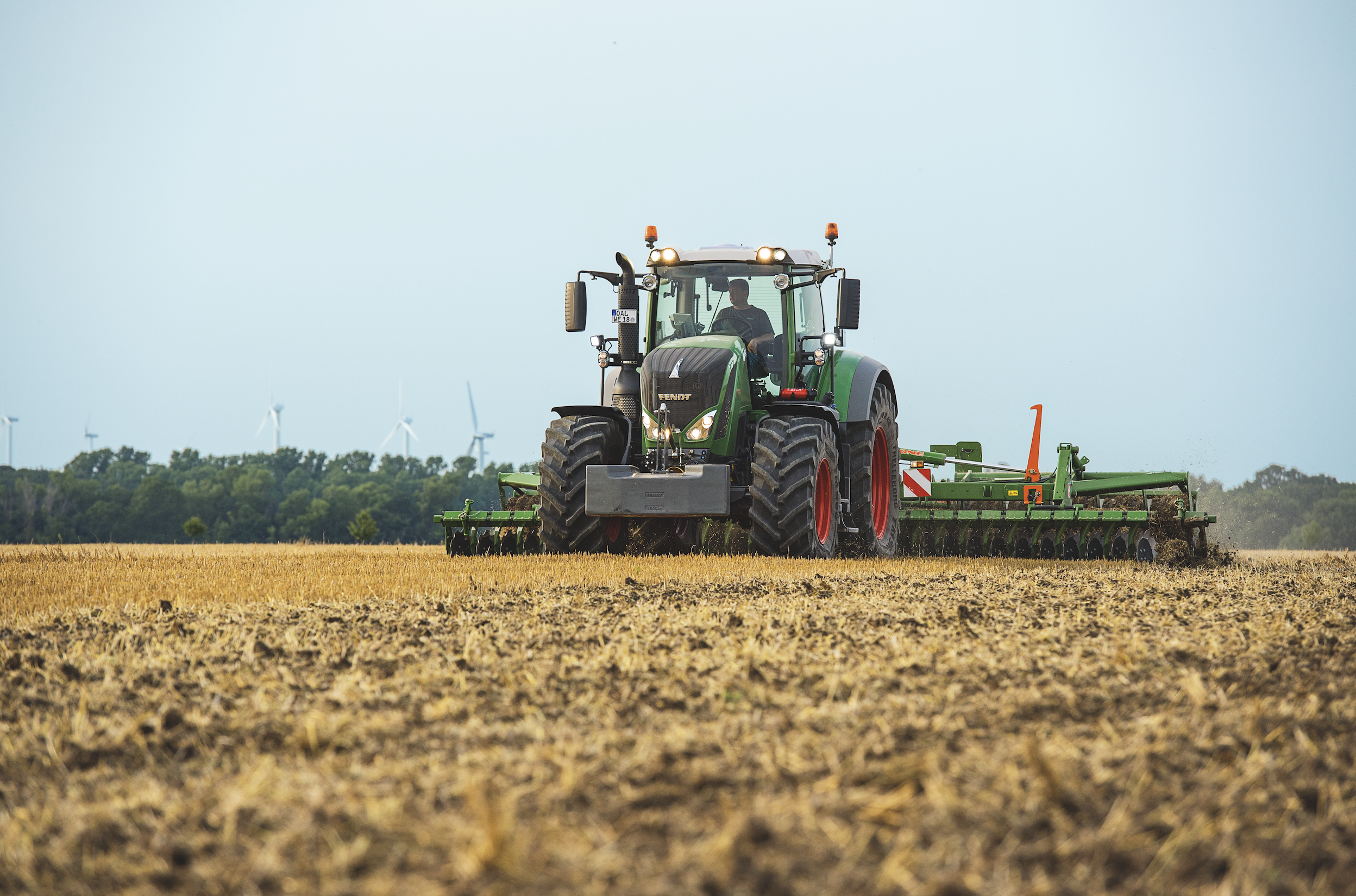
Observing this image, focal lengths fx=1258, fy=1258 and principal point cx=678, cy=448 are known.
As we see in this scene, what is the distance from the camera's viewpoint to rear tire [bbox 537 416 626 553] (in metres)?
10.4

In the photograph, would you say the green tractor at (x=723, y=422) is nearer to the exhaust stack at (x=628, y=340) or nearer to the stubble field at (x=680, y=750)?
the exhaust stack at (x=628, y=340)

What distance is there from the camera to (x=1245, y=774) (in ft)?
8.94

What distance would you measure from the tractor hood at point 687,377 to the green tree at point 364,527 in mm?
45536

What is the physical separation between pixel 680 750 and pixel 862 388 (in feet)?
29.1

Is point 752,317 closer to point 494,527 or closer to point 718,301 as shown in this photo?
point 718,301

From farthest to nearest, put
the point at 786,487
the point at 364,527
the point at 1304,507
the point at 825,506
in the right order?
the point at 1304,507
the point at 364,527
the point at 825,506
the point at 786,487

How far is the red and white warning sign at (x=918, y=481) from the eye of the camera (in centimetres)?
1388

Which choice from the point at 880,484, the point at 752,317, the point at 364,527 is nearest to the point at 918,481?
the point at 880,484

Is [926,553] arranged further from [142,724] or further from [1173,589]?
[142,724]

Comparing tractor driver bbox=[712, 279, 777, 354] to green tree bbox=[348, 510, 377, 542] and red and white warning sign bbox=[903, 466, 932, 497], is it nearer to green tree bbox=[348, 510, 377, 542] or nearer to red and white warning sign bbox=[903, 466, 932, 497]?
red and white warning sign bbox=[903, 466, 932, 497]

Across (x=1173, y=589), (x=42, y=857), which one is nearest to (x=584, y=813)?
(x=42, y=857)

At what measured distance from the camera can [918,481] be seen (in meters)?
13.9

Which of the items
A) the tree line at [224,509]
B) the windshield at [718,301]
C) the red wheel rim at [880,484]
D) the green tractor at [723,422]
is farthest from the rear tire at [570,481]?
the tree line at [224,509]

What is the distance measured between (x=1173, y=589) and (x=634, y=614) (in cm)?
364
